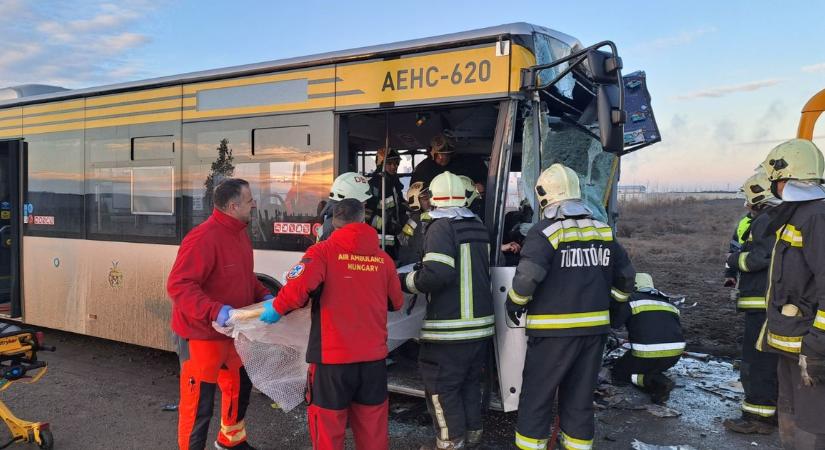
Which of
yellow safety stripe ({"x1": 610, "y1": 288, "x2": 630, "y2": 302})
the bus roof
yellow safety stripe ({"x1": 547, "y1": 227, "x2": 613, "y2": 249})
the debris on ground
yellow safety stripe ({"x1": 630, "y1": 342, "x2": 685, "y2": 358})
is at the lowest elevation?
the debris on ground

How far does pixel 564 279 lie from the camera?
367cm

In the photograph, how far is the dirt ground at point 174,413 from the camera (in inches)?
184

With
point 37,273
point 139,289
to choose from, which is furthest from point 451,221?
point 37,273

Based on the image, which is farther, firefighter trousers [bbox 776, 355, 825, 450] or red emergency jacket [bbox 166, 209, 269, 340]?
red emergency jacket [bbox 166, 209, 269, 340]

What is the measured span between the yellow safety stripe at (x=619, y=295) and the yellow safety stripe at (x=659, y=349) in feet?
4.19

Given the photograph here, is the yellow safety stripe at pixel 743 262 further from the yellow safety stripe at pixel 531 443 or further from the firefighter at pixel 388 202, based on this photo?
the firefighter at pixel 388 202

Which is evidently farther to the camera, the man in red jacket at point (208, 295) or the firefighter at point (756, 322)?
the firefighter at point (756, 322)

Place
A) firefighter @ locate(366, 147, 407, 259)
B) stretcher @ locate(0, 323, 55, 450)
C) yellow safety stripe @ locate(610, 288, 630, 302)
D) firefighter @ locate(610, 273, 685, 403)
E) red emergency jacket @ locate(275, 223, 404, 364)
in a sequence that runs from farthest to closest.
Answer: firefighter @ locate(366, 147, 407, 259) < firefighter @ locate(610, 273, 685, 403) < stretcher @ locate(0, 323, 55, 450) < yellow safety stripe @ locate(610, 288, 630, 302) < red emergency jacket @ locate(275, 223, 404, 364)

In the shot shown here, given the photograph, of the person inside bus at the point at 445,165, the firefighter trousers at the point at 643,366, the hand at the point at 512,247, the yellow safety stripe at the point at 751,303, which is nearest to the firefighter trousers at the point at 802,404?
the firefighter trousers at the point at 643,366

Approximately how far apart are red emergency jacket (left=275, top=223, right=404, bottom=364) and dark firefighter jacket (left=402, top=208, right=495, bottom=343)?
0.64 metres

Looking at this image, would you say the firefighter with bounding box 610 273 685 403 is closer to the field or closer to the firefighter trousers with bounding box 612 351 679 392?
the firefighter trousers with bounding box 612 351 679 392

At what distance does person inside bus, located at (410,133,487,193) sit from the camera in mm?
5984

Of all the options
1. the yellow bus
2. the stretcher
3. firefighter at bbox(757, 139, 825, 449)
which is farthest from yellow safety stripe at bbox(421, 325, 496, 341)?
the stretcher

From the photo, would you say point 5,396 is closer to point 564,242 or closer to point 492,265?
point 492,265
